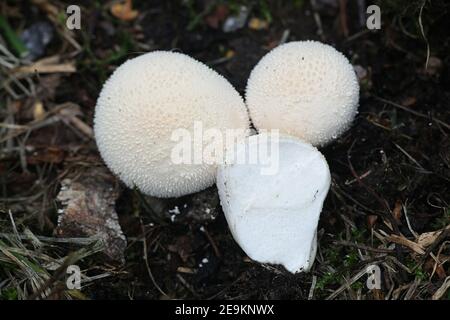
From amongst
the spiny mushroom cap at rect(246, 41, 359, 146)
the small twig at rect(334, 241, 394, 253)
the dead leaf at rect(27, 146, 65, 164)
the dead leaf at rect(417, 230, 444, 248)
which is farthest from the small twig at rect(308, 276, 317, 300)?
the dead leaf at rect(27, 146, 65, 164)

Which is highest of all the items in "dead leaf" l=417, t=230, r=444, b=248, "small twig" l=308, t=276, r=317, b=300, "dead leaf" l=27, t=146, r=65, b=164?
"dead leaf" l=27, t=146, r=65, b=164

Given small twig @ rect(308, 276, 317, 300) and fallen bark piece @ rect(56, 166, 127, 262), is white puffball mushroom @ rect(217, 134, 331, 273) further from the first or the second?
fallen bark piece @ rect(56, 166, 127, 262)

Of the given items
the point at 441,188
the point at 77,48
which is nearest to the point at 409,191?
the point at 441,188

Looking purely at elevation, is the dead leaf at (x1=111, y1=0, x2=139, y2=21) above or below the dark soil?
above

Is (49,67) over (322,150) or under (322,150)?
over

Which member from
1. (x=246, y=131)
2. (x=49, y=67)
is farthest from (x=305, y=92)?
(x=49, y=67)

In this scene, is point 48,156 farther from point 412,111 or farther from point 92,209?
point 412,111

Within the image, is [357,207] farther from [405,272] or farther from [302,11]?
[302,11]
